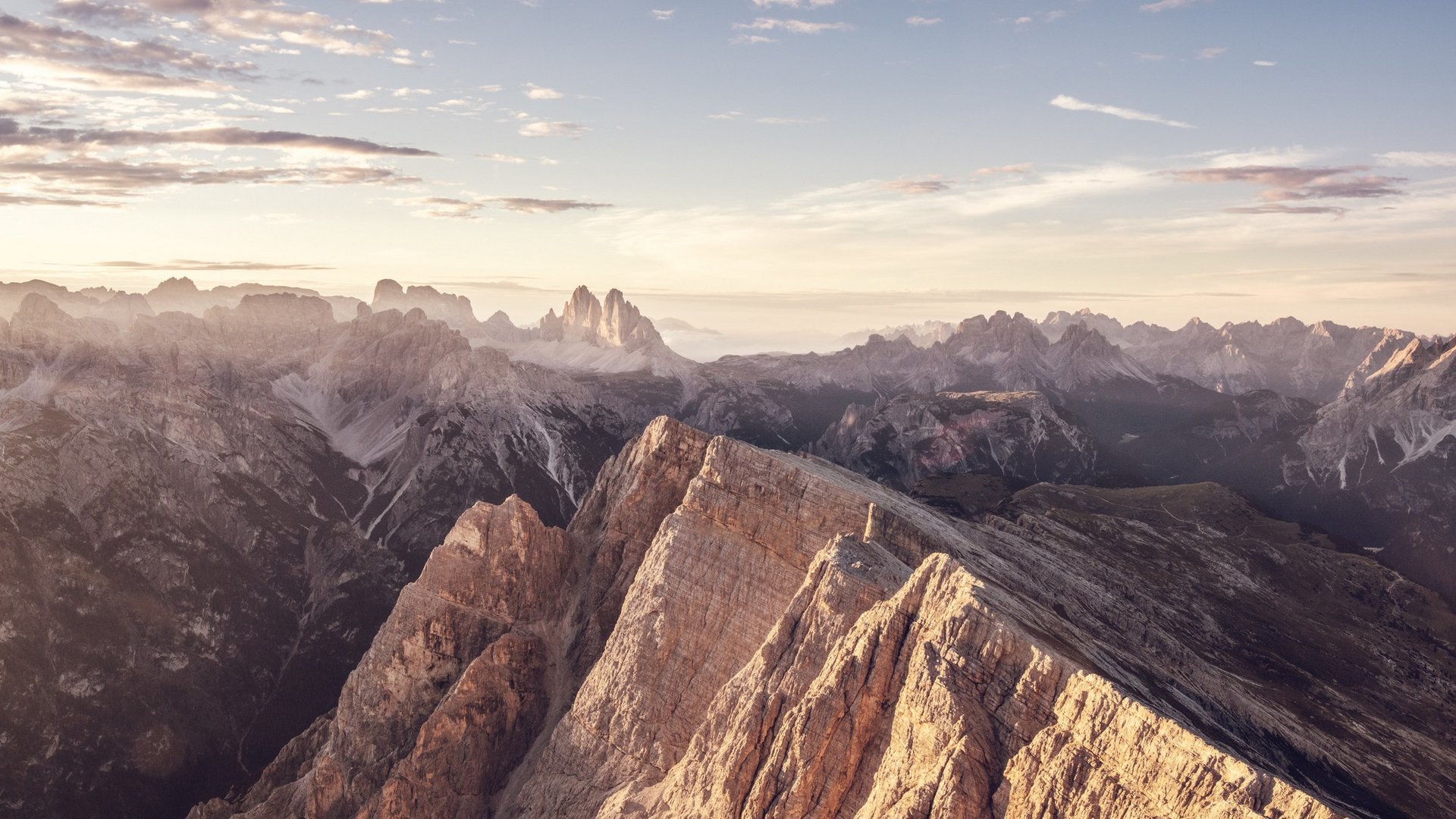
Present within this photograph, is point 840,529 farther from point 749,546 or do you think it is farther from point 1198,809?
point 1198,809

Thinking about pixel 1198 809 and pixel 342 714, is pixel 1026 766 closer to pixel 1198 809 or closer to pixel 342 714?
pixel 1198 809

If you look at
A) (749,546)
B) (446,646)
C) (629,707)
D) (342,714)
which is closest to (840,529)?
(749,546)

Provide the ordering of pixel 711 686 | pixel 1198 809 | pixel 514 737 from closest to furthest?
pixel 1198 809, pixel 711 686, pixel 514 737

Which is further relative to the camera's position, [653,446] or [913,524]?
[653,446]

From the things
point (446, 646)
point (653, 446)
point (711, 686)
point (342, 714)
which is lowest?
point (342, 714)

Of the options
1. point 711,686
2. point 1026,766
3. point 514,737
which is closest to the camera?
point 1026,766

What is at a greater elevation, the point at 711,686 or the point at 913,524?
the point at 913,524

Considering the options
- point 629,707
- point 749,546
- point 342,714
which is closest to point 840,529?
point 749,546
